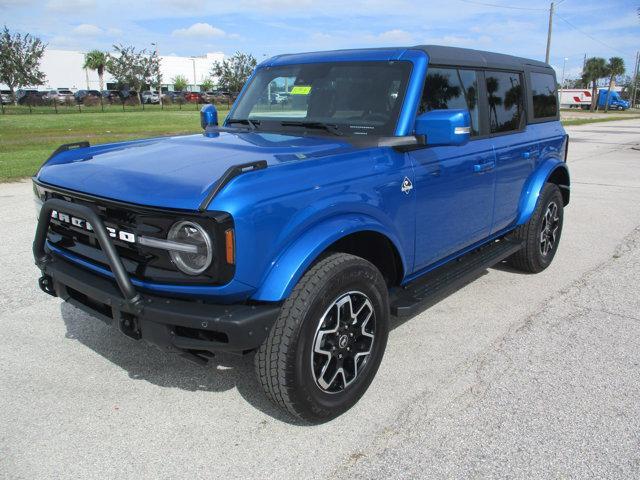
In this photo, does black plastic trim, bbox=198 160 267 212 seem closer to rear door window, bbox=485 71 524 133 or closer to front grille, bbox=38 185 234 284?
front grille, bbox=38 185 234 284

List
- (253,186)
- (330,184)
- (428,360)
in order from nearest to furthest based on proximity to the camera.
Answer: (253,186) < (330,184) < (428,360)

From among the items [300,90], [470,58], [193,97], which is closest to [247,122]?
[300,90]

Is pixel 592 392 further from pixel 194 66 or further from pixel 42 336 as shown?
pixel 194 66

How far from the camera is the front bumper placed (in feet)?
7.72

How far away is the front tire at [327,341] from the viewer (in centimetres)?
251

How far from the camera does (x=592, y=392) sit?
10.3 feet

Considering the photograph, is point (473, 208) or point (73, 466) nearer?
point (73, 466)

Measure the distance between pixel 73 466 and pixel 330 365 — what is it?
1292 millimetres

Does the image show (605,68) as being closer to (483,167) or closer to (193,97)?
(193,97)

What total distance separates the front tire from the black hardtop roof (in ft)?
5.35

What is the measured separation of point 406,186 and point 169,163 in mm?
1335

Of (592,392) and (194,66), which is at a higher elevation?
(194,66)

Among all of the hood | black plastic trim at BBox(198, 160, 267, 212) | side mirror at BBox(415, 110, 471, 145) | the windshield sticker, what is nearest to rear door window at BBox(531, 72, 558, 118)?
side mirror at BBox(415, 110, 471, 145)

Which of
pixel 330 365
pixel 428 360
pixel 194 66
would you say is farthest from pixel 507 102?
pixel 194 66
